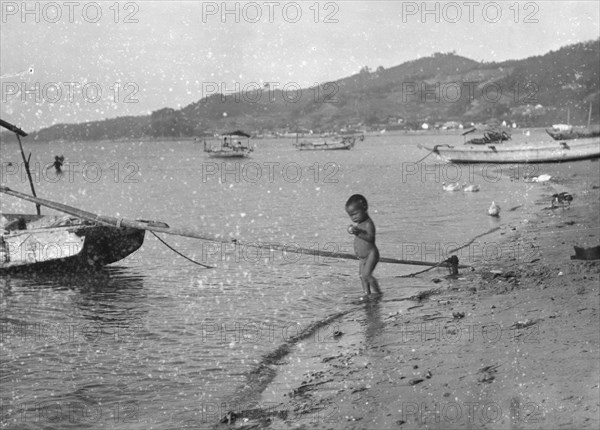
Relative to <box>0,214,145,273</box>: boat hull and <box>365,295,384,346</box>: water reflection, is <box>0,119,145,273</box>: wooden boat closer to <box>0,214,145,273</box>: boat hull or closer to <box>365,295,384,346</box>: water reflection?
<box>0,214,145,273</box>: boat hull

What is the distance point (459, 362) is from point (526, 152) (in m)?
43.6

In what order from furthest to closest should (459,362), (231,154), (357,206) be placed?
(231,154) → (357,206) → (459,362)

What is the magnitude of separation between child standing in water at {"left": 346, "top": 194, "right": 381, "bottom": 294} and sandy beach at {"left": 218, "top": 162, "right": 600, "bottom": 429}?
2.87 feet

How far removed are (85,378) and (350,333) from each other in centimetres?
374

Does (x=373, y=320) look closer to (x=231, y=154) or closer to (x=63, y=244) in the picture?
(x=63, y=244)

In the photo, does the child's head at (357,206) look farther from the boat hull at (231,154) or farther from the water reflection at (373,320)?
the boat hull at (231,154)

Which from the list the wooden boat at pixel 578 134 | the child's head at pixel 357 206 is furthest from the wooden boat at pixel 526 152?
the child's head at pixel 357 206

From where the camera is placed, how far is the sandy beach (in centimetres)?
482

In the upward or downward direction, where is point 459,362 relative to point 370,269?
downward

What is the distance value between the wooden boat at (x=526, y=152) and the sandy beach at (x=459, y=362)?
35647 millimetres

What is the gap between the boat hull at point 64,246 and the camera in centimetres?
1518

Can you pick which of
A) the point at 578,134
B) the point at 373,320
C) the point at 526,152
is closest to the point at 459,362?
the point at 373,320

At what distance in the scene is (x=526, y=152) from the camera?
152ft

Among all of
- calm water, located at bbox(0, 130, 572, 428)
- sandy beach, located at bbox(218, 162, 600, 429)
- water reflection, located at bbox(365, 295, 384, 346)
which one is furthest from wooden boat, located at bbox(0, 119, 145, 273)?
sandy beach, located at bbox(218, 162, 600, 429)
